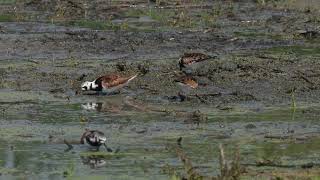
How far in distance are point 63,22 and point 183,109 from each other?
7.65m

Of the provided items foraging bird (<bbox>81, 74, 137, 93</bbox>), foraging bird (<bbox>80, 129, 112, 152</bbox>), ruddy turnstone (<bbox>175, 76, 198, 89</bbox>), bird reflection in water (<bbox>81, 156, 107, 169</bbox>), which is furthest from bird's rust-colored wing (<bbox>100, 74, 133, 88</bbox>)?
bird reflection in water (<bbox>81, 156, 107, 169</bbox>)

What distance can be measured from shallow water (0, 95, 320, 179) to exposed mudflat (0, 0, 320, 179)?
0.01 meters

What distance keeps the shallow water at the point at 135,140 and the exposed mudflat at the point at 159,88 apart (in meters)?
0.01

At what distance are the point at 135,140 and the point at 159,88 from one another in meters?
2.80

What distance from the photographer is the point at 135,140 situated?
31.2 feet

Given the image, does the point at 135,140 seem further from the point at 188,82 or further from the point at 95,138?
the point at 188,82

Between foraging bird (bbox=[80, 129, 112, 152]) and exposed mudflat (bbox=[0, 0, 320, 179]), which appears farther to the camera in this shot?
foraging bird (bbox=[80, 129, 112, 152])

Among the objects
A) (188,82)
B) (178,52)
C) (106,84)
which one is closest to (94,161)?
(106,84)

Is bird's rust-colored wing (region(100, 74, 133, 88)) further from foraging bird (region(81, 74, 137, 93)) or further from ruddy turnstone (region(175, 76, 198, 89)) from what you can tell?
ruddy turnstone (region(175, 76, 198, 89))

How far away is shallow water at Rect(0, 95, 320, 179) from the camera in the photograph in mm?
8445

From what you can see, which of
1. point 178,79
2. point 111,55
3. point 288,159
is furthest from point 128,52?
point 288,159

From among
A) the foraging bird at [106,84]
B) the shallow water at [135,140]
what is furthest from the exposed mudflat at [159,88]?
the foraging bird at [106,84]

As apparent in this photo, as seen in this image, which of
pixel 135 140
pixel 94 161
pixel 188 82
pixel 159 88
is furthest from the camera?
pixel 159 88

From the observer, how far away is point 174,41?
1593 centimetres
